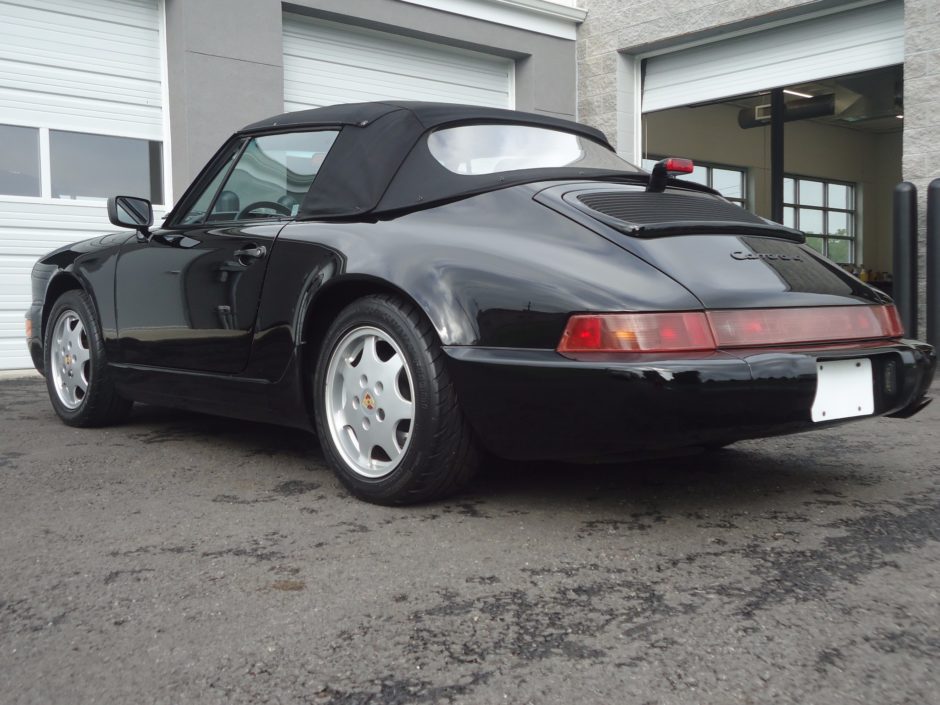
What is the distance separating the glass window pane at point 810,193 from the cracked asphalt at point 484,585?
63.6 feet

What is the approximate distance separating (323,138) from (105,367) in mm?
1549

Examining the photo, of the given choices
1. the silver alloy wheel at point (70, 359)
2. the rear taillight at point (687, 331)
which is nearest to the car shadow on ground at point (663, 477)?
the silver alloy wheel at point (70, 359)

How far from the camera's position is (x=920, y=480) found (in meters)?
3.28

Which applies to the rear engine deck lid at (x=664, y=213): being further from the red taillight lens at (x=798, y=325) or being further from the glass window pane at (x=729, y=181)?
the glass window pane at (x=729, y=181)

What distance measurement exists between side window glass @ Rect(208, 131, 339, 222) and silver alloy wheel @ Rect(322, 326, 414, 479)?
2.29 ft

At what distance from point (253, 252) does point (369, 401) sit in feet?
2.65

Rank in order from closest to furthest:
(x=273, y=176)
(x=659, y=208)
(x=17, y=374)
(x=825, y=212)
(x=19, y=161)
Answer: (x=659, y=208), (x=273, y=176), (x=17, y=374), (x=19, y=161), (x=825, y=212)

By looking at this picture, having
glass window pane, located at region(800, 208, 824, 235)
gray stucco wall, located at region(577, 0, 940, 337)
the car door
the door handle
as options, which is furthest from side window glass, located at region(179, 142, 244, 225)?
glass window pane, located at region(800, 208, 824, 235)

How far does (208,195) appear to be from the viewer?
3959 mm

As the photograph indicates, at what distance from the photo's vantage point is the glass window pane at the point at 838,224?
22188mm

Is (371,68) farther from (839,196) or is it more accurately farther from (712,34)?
(839,196)

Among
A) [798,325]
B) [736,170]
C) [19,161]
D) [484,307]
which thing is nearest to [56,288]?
[484,307]

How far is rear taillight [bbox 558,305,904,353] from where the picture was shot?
8.21 ft

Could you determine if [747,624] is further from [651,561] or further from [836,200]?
[836,200]
